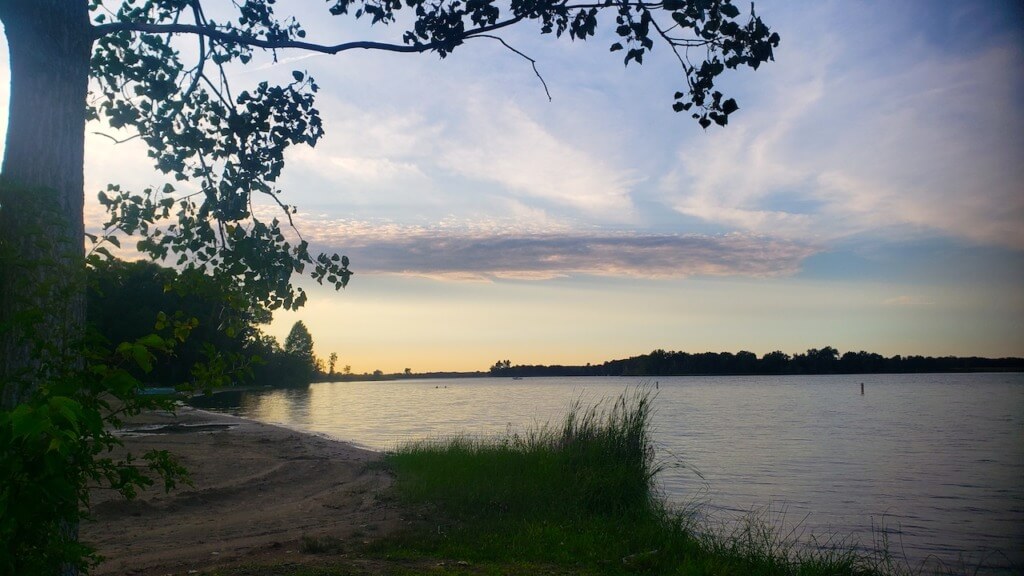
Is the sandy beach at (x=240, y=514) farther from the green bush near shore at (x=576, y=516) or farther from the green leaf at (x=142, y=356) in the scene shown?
the green leaf at (x=142, y=356)

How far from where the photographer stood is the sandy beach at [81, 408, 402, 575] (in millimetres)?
8039

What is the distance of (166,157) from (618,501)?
8.07 meters

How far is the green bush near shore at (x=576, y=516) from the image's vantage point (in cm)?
774

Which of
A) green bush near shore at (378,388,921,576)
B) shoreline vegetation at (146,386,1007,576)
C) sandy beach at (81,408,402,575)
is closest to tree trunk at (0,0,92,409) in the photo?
sandy beach at (81,408,402,575)

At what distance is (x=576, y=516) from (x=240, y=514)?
5.50 meters

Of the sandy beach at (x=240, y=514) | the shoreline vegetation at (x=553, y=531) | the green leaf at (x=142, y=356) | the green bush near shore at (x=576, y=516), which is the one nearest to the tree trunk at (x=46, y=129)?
the green leaf at (x=142, y=356)

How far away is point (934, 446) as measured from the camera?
95.2 feet

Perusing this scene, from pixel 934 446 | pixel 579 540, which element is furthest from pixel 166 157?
pixel 934 446

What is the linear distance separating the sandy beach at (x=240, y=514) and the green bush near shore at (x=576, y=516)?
1.00m

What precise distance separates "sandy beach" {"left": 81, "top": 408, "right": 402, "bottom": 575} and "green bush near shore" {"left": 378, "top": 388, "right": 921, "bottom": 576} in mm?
996

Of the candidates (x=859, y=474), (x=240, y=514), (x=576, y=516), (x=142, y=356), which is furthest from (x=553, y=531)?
(x=859, y=474)

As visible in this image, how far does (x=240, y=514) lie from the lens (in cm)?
1100

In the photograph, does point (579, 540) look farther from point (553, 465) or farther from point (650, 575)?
point (553, 465)

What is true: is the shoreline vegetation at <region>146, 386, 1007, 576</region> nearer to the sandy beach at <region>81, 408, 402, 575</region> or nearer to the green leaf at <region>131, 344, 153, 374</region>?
the sandy beach at <region>81, 408, 402, 575</region>
